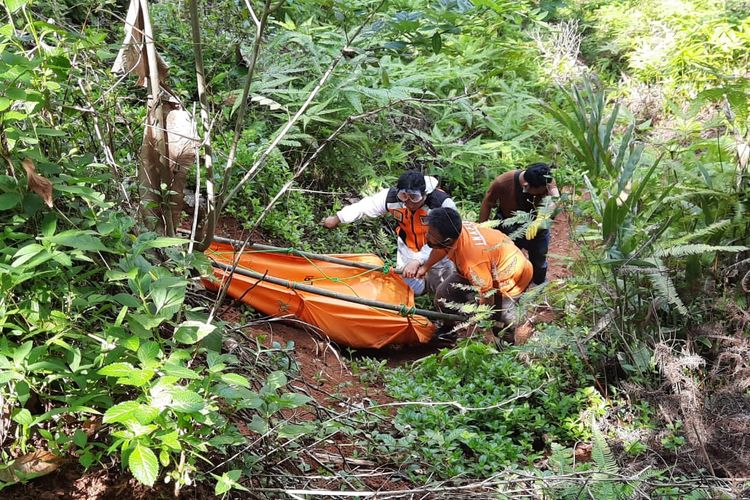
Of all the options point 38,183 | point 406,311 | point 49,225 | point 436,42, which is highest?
point 436,42

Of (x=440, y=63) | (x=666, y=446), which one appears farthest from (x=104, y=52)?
(x=440, y=63)

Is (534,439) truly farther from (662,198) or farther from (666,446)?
(662,198)

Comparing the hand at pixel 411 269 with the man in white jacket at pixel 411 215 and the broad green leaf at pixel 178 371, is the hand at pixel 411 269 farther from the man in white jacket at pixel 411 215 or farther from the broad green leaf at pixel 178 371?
the broad green leaf at pixel 178 371

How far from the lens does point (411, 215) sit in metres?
6.10

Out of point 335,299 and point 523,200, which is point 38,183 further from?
point 523,200

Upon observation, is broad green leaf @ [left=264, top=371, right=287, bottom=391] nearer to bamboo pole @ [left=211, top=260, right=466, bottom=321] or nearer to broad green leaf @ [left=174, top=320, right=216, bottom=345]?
broad green leaf @ [left=174, top=320, right=216, bottom=345]

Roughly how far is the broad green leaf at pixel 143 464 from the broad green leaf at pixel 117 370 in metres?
0.21

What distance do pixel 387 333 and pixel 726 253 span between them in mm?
2472

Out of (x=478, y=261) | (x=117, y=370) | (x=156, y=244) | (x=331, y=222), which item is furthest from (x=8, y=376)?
(x=331, y=222)

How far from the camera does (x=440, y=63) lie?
901cm

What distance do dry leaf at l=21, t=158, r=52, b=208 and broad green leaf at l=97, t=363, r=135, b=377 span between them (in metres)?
0.65

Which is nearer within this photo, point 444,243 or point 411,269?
point 444,243

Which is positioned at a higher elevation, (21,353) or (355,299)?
(21,353)

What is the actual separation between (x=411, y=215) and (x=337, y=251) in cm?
102
